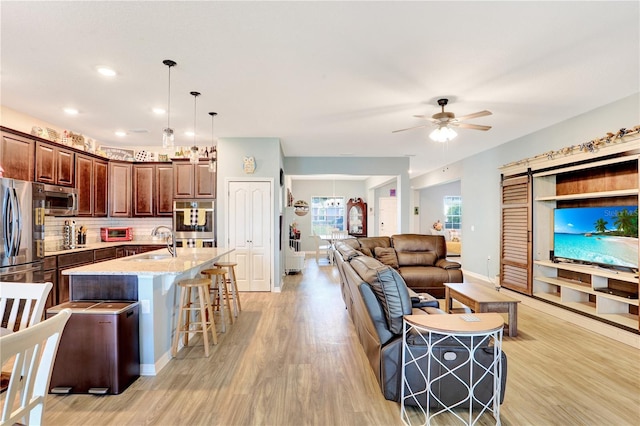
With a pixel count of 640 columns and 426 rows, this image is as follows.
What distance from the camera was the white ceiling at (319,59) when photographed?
221cm

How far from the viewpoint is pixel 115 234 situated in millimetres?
5691

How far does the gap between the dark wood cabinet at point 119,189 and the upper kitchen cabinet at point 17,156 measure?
5.25 ft

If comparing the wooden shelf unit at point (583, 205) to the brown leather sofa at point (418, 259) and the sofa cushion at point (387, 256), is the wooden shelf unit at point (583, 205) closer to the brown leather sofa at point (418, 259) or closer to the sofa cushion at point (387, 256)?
the brown leather sofa at point (418, 259)

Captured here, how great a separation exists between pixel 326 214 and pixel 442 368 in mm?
9628

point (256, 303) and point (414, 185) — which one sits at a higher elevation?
point (414, 185)

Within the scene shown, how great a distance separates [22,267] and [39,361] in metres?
3.17

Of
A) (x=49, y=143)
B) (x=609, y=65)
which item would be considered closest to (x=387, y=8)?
(x=609, y=65)

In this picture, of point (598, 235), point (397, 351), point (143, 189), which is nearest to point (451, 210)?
point (598, 235)

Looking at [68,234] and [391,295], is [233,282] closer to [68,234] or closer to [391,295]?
[391,295]

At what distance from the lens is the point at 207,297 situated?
3277mm

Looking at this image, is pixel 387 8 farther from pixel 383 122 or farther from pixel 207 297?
pixel 207 297

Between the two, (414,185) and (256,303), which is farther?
(414,185)

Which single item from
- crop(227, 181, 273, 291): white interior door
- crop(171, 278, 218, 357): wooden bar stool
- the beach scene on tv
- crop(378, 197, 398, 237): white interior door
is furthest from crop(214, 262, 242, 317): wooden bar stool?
crop(378, 197, 398, 237): white interior door

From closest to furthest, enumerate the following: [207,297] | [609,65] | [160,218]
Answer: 1. [609,65]
2. [207,297]
3. [160,218]
